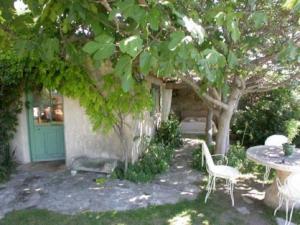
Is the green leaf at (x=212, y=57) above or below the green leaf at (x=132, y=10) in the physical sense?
below

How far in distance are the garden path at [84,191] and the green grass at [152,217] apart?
0.73ft

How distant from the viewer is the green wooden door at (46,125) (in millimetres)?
8094

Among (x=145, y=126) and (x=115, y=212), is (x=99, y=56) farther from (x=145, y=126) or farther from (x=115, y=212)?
(x=145, y=126)

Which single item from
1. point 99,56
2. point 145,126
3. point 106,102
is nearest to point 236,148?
point 145,126

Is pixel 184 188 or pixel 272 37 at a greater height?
pixel 272 37

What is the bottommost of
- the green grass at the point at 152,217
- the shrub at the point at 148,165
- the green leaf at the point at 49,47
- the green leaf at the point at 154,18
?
the green grass at the point at 152,217

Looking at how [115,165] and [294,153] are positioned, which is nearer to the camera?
[294,153]

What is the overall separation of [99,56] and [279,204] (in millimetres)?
4686

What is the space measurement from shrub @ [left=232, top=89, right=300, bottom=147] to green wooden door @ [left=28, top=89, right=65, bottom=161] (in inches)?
273

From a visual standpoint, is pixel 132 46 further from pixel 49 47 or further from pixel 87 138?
pixel 87 138

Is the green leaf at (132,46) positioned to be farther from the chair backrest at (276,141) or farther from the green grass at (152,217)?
the chair backrest at (276,141)

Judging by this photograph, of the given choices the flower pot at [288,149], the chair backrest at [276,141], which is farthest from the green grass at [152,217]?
the chair backrest at [276,141]

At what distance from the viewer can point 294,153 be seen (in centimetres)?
579

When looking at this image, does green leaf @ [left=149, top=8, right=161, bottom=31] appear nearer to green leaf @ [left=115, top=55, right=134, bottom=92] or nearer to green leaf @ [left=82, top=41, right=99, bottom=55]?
green leaf @ [left=115, top=55, right=134, bottom=92]
